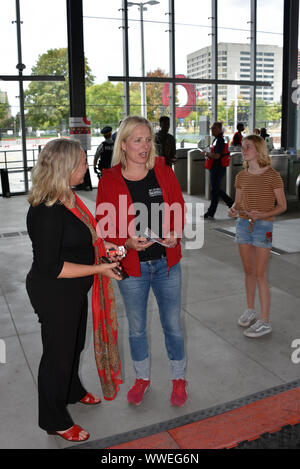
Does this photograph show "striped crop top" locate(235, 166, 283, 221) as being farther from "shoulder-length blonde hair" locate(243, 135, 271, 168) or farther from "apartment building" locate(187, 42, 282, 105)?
"apartment building" locate(187, 42, 282, 105)

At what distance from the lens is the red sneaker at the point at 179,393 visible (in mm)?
2878

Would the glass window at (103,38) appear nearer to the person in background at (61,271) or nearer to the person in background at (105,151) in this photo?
the person in background at (105,151)

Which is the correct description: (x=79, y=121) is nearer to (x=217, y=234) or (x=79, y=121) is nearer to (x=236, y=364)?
(x=217, y=234)

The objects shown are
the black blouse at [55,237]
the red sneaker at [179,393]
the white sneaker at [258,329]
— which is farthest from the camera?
the white sneaker at [258,329]

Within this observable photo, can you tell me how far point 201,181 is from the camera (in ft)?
39.2

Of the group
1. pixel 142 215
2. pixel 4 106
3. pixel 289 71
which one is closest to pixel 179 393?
pixel 142 215

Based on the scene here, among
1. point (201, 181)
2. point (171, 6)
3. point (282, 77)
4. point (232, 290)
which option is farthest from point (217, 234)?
point (282, 77)

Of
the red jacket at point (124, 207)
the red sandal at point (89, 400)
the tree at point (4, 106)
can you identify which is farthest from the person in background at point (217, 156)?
the tree at point (4, 106)

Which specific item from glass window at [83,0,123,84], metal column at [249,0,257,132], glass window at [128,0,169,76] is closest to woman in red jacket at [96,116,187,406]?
glass window at [83,0,123,84]

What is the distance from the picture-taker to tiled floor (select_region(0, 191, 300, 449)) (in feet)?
8.81

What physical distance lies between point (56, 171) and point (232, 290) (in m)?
3.11

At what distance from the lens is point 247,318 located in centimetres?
398

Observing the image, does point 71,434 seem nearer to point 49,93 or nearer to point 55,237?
point 55,237

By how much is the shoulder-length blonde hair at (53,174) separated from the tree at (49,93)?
1099 centimetres
